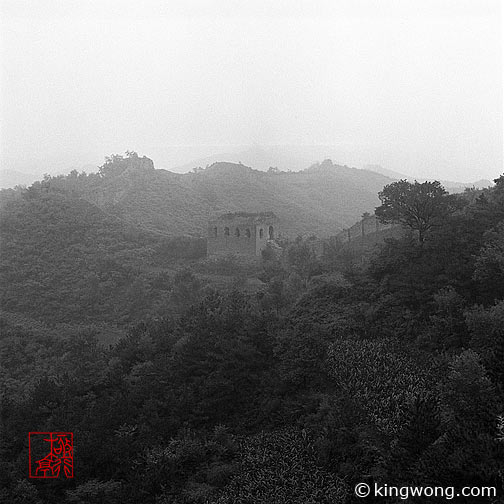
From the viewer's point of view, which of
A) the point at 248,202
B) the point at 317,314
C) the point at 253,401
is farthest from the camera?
the point at 248,202

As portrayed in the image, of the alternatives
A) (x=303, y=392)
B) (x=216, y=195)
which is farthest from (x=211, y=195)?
(x=303, y=392)

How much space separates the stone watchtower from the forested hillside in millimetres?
10168

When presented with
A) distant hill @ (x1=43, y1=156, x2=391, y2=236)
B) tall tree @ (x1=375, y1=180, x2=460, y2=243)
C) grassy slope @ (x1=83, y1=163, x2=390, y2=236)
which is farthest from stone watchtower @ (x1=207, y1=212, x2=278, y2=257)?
tall tree @ (x1=375, y1=180, x2=460, y2=243)

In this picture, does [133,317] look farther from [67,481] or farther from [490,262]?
[490,262]

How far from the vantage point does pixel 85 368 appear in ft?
59.9

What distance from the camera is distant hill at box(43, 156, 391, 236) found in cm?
4888

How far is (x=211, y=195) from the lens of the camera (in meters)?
55.4

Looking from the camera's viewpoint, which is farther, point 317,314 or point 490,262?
point 317,314

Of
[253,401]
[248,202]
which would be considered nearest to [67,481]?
[253,401]

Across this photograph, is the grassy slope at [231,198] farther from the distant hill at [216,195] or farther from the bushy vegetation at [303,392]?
the bushy vegetation at [303,392]

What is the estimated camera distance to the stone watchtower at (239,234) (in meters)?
33.3

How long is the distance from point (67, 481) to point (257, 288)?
50.1 ft

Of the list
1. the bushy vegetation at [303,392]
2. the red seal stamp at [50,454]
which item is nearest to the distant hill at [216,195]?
the bushy vegetation at [303,392]

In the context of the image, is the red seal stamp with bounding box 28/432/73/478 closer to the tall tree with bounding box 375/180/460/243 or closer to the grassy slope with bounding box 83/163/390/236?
the tall tree with bounding box 375/180/460/243
